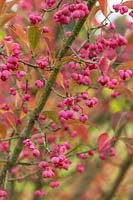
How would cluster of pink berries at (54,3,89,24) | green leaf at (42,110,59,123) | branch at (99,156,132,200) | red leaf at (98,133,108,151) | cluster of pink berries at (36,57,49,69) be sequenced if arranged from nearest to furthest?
1. cluster of pink berries at (54,3,89,24)
2. cluster of pink berries at (36,57,49,69)
3. green leaf at (42,110,59,123)
4. red leaf at (98,133,108,151)
5. branch at (99,156,132,200)

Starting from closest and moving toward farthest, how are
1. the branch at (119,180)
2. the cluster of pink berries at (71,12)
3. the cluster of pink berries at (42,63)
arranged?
the cluster of pink berries at (71,12) < the cluster of pink berries at (42,63) < the branch at (119,180)

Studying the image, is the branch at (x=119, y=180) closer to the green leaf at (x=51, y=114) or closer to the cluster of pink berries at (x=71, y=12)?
the green leaf at (x=51, y=114)

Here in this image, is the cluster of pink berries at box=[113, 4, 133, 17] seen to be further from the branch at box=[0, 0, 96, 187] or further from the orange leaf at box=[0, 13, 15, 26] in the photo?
the orange leaf at box=[0, 13, 15, 26]

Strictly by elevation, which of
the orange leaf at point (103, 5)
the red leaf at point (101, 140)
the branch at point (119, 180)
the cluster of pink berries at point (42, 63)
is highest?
the orange leaf at point (103, 5)

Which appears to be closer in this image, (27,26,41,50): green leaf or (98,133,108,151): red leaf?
(27,26,41,50): green leaf

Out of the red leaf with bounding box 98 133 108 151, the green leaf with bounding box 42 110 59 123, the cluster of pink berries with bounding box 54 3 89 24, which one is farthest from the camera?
the red leaf with bounding box 98 133 108 151

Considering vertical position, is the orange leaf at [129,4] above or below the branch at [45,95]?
above

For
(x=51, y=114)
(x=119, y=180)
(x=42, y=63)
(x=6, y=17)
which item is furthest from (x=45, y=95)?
(x=119, y=180)

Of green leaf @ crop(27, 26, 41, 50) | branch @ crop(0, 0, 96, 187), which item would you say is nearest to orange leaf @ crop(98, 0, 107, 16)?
branch @ crop(0, 0, 96, 187)

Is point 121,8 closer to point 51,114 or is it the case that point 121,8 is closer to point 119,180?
point 51,114

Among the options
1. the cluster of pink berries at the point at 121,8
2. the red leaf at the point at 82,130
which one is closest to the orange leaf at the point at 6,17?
the cluster of pink berries at the point at 121,8

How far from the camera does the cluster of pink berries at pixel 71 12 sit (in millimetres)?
1516

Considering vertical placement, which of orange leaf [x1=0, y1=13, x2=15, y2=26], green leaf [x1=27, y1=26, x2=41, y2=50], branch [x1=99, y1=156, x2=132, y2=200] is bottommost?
branch [x1=99, y1=156, x2=132, y2=200]

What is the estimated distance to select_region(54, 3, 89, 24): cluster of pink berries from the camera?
4.97 ft
